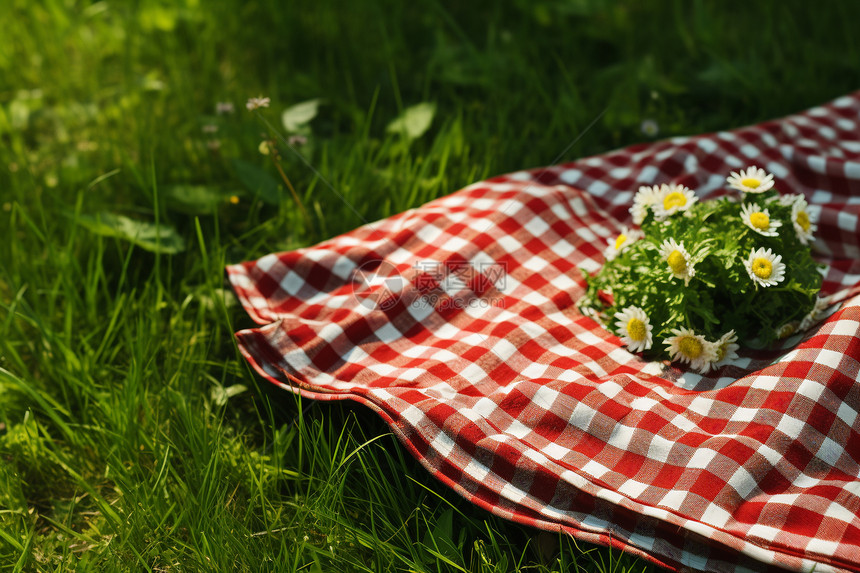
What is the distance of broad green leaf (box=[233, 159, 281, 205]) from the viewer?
202 cm

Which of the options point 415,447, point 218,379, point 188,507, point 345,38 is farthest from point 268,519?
point 345,38

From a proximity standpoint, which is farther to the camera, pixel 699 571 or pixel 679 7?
pixel 679 7

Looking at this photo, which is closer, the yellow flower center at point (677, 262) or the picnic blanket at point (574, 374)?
the picnic blanket at point (574, 374)

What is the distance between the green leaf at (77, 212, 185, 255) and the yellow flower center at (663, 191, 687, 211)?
3.97ft

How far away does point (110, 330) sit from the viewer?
1692mm

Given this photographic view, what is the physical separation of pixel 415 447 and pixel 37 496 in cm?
81

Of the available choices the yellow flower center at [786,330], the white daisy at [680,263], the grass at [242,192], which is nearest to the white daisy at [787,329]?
the yellow flower center at [786,330]

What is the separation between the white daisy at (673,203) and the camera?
1492 millimetres

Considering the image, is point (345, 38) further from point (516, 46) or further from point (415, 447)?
point (415, 447)

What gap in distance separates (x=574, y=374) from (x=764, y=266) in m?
0.42

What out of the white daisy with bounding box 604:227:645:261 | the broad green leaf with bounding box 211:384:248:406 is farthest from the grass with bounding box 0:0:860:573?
the white daisy with bounding box 604:227:645:261

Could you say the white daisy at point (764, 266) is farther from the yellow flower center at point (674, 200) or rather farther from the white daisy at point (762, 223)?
the yellow flower center at point (674, 200)

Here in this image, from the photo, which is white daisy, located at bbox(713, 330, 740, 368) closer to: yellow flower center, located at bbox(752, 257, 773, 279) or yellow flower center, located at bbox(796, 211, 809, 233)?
yellow flower center, located at bbox(752, 257, 773, 279)

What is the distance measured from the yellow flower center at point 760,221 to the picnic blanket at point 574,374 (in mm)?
213
